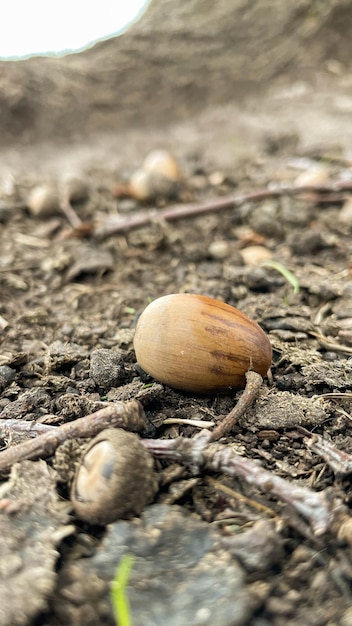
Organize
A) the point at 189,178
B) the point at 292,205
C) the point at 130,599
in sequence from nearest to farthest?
the point at 130,599, the point at 292,205, the point at 189,178

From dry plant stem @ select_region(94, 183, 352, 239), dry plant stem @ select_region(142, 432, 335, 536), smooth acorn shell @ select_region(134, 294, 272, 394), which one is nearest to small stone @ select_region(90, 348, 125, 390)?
smooth acorn shell @ select_region(134, 294, 272, 394)

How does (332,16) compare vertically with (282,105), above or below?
above

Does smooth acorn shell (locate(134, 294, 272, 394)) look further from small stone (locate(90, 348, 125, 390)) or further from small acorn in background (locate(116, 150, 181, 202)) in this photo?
small acorn in background (locate(116, 150, 181, 202))

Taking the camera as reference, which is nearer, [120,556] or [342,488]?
[120,556]

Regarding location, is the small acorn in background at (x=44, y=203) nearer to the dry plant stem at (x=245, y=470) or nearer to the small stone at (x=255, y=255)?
the small stone at (x=255, y=255)

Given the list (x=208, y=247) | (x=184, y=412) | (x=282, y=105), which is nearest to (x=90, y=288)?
(x=208, y=247)

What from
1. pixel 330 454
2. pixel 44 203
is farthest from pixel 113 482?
pixel 44 203

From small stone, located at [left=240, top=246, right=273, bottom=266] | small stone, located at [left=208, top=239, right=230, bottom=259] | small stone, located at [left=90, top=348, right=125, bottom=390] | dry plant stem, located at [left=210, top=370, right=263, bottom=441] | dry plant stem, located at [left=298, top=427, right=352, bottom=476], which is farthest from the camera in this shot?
small stone, located at [left=208, top=239, right=230, bottom=259]

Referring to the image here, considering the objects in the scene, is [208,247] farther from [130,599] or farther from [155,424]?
[130,599]
